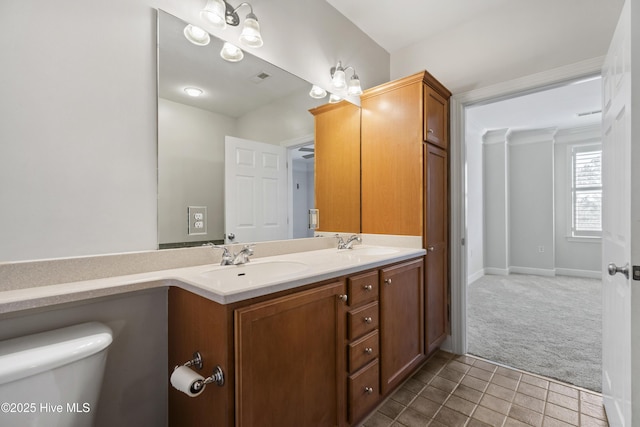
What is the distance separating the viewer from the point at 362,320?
150 cm

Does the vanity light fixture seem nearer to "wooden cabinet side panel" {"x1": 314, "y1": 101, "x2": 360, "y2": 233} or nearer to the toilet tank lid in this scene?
"wooden cabinet side panel" {"x1": 314, "y1": 101, "x2": 360, "y2": 233}

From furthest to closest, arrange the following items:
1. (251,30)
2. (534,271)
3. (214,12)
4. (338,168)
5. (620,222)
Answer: (534,271)
(338,168)
(251,30)
(214,12)
(620,222)

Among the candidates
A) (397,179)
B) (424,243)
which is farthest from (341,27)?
(424,243)

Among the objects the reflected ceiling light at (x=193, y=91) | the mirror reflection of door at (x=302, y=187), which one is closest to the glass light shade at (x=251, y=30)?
the reflected ceiling light at (x=193, y=91)

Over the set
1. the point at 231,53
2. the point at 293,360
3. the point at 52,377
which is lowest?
the point at 293,360

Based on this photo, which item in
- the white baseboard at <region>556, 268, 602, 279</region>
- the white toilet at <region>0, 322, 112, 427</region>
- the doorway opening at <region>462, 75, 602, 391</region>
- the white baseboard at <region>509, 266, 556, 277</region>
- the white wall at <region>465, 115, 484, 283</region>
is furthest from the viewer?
the white baseboard at <region>509, 266, 556, 277</region>

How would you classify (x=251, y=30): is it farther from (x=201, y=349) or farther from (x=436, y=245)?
(x=436, y=245)

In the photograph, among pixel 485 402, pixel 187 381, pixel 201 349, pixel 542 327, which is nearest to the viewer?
pixel 187 381

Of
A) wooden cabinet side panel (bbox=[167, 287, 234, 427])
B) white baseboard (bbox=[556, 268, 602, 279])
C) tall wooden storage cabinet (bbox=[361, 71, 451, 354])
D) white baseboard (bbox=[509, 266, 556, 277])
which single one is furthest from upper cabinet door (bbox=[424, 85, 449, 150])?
white baseboard (bbox=[556, 268, 602, 279])

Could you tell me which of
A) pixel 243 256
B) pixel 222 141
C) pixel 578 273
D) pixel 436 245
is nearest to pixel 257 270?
pixel 243 256

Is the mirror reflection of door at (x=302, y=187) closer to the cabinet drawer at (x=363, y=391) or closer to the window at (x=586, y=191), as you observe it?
the cabinet drawer at (x=363, y=391)

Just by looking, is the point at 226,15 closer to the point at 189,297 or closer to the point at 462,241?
the point at 189,297

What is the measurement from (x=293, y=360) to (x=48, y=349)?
30.5 inches

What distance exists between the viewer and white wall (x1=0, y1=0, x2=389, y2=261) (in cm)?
101
